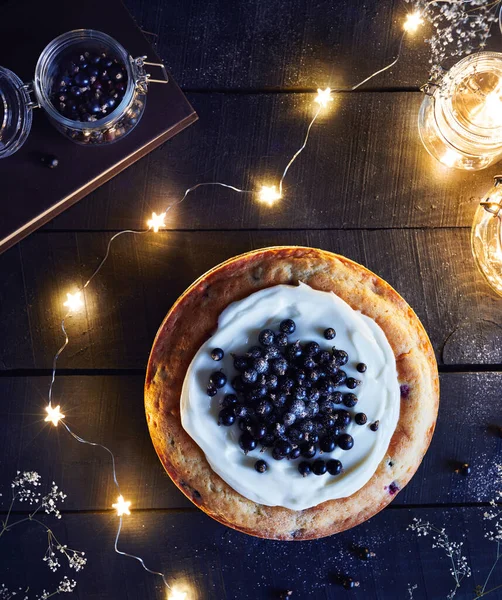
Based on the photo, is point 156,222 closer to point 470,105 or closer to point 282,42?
point 282,42

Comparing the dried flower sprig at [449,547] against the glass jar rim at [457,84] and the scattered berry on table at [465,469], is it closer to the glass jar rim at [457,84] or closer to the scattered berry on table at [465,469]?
the scattered berry on table at [465,469]

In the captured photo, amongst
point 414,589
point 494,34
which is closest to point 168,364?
point 414,589

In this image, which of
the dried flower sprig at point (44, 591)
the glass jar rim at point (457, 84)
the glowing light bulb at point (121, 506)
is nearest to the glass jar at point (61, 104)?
the glass jar rim at point (457, 84)

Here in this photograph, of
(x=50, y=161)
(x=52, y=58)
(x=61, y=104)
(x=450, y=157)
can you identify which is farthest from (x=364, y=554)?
(x=52, y=58)

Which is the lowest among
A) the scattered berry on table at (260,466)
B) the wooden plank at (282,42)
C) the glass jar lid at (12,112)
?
the scattered berry on table at (260,466)

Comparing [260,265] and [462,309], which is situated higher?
[462,309]

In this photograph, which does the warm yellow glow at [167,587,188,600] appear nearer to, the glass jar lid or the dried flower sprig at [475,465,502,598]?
the dried flower sprig at [475,465,502,598]

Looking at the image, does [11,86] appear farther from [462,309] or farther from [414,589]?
[414,589]
